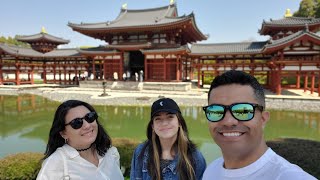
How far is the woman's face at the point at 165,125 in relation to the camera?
8.70 feet

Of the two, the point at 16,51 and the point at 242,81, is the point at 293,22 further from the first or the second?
the point at 16,51

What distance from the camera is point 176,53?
24.6 meters

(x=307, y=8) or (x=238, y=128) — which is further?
(x=307, y=8)

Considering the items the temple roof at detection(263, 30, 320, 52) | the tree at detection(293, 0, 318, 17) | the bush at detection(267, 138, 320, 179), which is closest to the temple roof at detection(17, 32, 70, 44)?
the temple roof at detection(263, 30, 320, 52)

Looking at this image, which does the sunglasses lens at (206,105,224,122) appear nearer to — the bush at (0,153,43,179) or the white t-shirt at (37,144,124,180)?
the white t-shirt at (37,144,124,180)

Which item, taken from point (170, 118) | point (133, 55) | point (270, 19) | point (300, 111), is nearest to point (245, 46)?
point (270, 19)

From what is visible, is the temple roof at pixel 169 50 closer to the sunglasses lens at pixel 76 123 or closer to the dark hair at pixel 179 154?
the dark hair at pixel 179 154

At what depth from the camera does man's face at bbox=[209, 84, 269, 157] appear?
145cm

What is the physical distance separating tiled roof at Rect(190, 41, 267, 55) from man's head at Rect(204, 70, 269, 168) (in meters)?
23.1

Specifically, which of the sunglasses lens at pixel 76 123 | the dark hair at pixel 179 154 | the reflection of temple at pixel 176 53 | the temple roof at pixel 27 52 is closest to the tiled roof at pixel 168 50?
the reflection of temple at pixel 176 53

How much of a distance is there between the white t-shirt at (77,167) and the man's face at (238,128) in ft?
5.09

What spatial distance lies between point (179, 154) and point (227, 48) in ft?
78.3

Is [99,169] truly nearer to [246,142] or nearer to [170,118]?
[170,118]

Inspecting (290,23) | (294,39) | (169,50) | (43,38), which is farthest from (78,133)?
(43,38)
